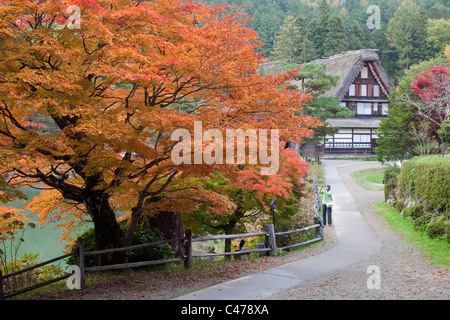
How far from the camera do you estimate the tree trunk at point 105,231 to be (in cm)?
941

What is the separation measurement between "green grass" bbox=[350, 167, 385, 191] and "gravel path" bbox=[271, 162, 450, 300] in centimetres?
1363

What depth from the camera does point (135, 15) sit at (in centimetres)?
740

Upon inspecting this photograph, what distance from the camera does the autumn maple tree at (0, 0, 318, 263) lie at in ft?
22.8

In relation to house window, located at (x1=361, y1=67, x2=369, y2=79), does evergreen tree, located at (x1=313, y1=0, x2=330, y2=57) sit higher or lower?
higher

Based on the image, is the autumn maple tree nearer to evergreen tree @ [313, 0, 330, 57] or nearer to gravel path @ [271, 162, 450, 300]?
gravel path @ [271, 162, 450, 300]

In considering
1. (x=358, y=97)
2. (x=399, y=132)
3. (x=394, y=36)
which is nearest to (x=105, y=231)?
(x=399, y=132)

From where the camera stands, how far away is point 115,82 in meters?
8.28

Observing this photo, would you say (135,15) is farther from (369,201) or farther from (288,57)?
(288,57)

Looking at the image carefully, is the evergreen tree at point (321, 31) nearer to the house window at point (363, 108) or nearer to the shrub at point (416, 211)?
the house window at point (363, 108)

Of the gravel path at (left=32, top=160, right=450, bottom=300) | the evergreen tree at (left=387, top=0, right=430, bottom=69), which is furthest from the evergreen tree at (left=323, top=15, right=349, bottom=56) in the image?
the gravel path at (left=32, top=160, right=450, bottom=300)

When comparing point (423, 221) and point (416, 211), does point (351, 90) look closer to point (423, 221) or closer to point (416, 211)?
point (416, 211)

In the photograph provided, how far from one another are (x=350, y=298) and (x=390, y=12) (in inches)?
2965

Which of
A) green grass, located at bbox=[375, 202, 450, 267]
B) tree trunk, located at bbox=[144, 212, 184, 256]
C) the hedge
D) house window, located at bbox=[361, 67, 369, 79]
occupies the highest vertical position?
house window, located at bbox=[361, 67, 369, 79]

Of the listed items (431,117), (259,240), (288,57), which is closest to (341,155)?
(431,117)
